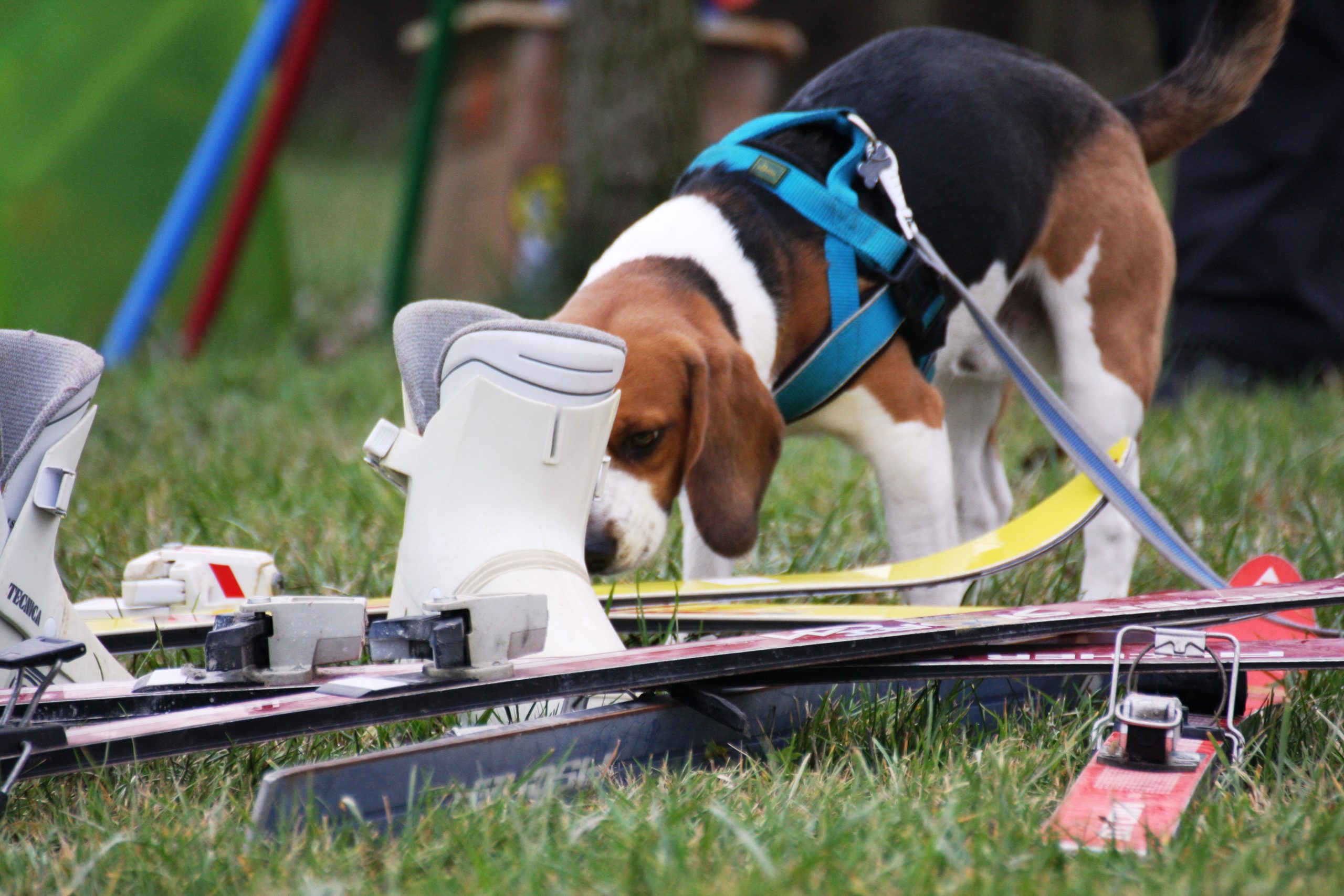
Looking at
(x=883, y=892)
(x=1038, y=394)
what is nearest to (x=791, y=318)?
(x=1038, y=394)

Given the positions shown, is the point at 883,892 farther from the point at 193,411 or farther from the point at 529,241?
the point at 529,241

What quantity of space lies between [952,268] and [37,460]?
1.59 meters

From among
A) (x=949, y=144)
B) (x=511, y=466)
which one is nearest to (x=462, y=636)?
(x=511, y=466)

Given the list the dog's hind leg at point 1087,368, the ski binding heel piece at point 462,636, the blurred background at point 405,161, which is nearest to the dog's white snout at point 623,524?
the ski binding heel piece at point 462,636

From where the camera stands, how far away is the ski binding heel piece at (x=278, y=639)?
141cm

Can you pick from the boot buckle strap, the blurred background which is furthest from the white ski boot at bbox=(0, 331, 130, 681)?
the blurred background

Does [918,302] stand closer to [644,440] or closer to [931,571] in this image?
[931,571]

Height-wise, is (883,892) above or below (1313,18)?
below

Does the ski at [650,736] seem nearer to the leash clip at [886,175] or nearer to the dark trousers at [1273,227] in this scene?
the leash clip at [886,175]

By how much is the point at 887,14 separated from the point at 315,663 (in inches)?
553

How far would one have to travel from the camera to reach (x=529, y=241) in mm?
6316

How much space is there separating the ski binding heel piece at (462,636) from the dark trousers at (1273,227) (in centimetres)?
374

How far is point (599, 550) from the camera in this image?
193 centimetres

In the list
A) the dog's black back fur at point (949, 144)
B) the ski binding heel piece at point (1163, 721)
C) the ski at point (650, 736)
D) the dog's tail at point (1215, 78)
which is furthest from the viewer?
the dog's tail at point (1215, 78)
